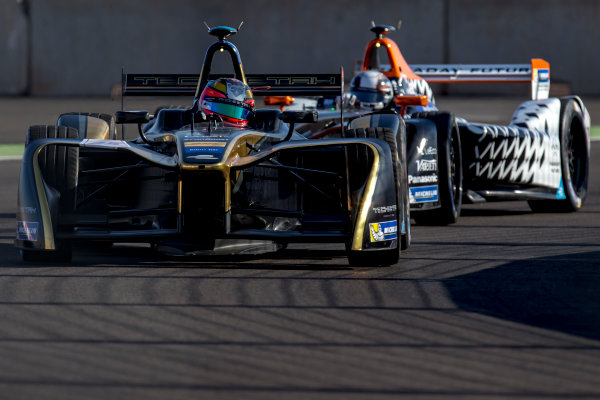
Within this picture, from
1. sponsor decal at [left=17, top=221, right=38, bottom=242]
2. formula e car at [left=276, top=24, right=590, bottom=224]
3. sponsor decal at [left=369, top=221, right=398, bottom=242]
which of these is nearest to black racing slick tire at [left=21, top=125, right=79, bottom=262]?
sponsor decal at [left=17, top=221, right=38, bottom=242]

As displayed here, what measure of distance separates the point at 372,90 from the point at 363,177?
4.42 meters

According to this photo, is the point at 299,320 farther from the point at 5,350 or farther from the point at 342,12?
the point at 342,12

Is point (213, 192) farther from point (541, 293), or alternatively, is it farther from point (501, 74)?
point (501, 74)

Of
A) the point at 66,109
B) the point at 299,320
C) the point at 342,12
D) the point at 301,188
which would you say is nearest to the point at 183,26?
the point at 342,12

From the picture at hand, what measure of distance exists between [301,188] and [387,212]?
0.80 m

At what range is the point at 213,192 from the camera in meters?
7.30

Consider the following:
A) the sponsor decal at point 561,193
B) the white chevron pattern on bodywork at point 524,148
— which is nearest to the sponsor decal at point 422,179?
the white chevron pattern on bodywork at point 524,148

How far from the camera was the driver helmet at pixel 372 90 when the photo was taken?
38.9 ft

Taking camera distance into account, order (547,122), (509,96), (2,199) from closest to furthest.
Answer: (547,122) → (2,199) → (509,96)

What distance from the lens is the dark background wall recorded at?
122 feet

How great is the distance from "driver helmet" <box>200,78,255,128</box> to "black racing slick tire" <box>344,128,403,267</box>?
116 centimetres

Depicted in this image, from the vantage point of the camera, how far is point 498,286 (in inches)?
269

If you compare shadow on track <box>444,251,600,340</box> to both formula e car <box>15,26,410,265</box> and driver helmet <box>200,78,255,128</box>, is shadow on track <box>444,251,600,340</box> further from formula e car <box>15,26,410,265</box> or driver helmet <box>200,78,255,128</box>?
driver helmet <box>200,78,255,128</box>

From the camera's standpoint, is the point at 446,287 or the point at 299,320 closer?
the point at 299,320
